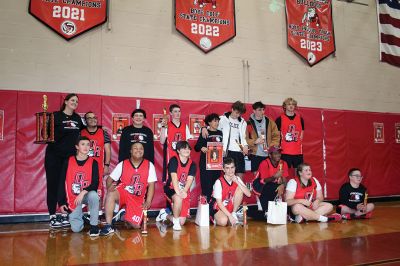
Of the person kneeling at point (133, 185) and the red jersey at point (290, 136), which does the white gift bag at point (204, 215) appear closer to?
the person kneeling at point (133, 185)

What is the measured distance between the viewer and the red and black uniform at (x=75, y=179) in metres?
4.32

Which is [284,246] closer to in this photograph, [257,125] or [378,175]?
[257,125]

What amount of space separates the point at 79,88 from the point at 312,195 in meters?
4.48

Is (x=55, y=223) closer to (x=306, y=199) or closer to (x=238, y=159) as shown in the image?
(x=238, y=159)

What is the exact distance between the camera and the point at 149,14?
265 inches

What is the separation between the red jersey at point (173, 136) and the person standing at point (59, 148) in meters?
1.43

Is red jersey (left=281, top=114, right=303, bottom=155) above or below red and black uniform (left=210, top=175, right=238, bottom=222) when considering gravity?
above

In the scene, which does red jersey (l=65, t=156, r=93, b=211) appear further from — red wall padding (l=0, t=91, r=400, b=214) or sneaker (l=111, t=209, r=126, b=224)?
red wall padding (l=0, t=91, r=400, b=214)

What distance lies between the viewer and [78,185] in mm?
4383

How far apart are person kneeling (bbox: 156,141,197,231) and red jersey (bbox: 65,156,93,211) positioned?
1.12m

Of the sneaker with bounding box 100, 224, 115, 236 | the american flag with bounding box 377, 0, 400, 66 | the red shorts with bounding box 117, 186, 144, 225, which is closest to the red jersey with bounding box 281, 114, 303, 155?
the red shorts with bounding box 117, 186, 144, 225

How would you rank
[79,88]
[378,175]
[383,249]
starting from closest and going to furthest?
[383,249], [79,88], [378,175]

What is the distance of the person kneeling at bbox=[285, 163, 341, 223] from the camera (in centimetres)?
498

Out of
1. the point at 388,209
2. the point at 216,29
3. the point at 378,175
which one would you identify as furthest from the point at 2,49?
the point at 378,175
